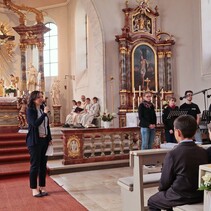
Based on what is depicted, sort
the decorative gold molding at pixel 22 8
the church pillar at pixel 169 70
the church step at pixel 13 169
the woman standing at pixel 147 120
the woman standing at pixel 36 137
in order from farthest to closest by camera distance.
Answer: the decorative gold molding at pixel 22 8 → the church pillar at pixel 169 70 → the woman standing at pixel 147 120 → the church step at pixel 13 169 → the woman standing at pixel 36 137

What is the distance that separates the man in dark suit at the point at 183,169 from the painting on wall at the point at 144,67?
8776mm

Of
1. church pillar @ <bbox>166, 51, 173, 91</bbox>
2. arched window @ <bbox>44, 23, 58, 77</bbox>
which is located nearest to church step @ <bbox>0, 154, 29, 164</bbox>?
church pillar @ <bbox>166, 51, 173, 91</bbox>

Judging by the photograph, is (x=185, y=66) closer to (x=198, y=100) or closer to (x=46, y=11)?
(x=198, y=100)

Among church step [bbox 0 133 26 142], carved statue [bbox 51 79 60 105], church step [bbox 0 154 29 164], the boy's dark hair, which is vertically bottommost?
church step [bbox 0 154 29 164]

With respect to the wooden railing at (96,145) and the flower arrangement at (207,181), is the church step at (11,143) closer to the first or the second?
the wooden railing at (96,145)

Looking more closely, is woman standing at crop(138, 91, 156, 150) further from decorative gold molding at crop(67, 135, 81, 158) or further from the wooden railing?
decorative gold molding at crop(67, 135, 81, 158)

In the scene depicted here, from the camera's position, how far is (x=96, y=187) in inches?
207

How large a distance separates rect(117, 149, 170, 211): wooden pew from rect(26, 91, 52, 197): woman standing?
5.55 ft

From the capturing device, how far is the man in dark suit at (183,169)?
2438 millimetres

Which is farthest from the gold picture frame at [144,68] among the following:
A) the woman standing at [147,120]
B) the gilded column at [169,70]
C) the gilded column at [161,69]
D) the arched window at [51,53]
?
the arched window at [51,53]

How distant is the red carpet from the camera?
4175mm

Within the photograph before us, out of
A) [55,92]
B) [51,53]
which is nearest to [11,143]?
[55,92]

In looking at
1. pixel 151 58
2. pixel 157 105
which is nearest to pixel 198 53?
pixel 151 58

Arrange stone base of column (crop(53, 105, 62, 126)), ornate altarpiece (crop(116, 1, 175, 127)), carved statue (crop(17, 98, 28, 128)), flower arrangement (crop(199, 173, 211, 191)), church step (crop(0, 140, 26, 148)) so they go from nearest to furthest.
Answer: flower arrangement (crop(199, 173, 211, 191)) → church step (crop(0, 140, 26, 148)) → carved statue (crop(17, 98, 28, 128)) → ornate altarpiece (crop(116, 1, 175, 127)) → stone base of column (crop(53, 105, 62, 126))
